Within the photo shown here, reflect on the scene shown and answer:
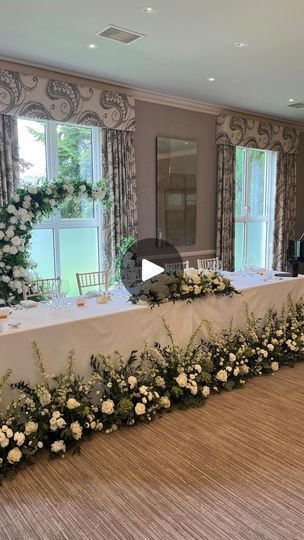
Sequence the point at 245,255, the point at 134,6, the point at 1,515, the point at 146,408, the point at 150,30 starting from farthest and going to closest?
the point at 245,255 → the point at 150,30 → the point at 134,6 → the point at 146,408 → the point at 1,515

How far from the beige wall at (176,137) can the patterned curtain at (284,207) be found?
1.86m

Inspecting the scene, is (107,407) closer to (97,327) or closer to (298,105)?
(97,327)

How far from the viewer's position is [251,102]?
22.3 feet

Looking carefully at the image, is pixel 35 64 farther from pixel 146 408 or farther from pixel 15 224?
pixel 146 408

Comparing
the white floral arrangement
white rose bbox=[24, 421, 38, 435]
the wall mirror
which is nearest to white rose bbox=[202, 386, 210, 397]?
the white floral arrangement

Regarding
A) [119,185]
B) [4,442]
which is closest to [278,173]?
[119,185]

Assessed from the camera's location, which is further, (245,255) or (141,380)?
(245,255)

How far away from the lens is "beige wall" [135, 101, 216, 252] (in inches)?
245

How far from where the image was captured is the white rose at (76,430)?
8.97 ft

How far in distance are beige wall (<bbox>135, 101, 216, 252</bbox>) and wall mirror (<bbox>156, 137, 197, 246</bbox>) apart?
3.9 inches

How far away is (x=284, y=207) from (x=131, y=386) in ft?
21.4

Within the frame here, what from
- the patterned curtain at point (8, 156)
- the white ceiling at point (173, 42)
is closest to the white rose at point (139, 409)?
the patterned curtain at point (8, 156)

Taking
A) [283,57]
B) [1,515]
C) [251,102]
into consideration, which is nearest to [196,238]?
[251,102]

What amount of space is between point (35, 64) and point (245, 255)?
16.8 ft
